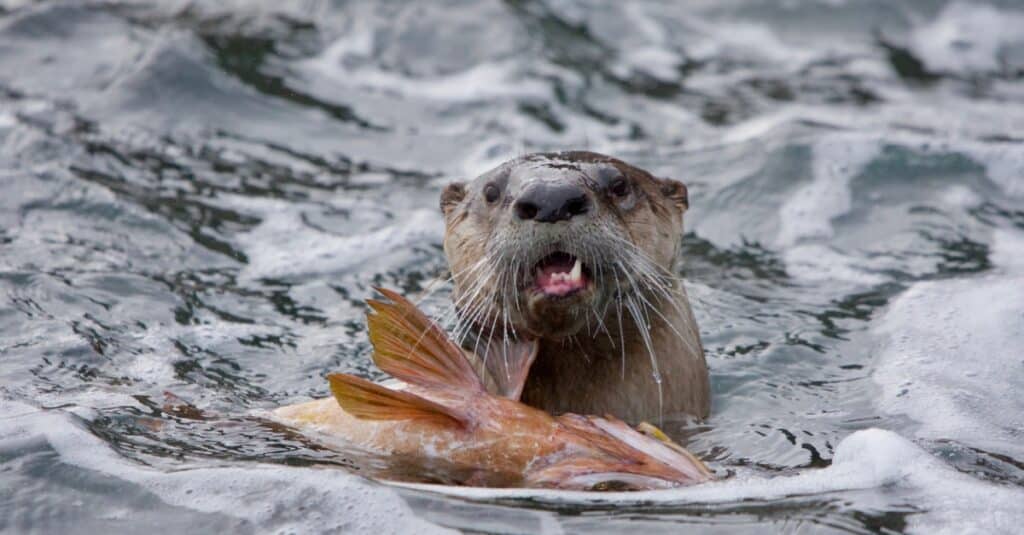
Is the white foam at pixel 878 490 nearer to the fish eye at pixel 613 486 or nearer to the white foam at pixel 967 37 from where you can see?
the fish eye at pixel 613 486

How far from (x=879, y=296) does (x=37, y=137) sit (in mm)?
4335

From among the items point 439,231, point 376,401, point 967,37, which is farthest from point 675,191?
point 967,37

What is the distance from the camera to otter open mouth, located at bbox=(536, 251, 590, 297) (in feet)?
13.5

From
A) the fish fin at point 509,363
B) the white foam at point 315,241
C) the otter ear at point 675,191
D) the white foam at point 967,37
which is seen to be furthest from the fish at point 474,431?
the white foam at point 967,37

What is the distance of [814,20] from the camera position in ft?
35.4

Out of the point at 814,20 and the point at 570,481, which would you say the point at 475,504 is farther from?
the point at 814,20

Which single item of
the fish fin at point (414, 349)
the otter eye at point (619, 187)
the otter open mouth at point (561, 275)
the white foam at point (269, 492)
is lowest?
the white foam at point (269, 492)

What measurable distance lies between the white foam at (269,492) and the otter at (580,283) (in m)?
0.74

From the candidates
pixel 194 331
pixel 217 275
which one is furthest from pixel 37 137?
pixel 194 331

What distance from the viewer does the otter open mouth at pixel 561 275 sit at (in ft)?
13.5

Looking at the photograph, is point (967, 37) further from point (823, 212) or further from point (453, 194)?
point (453, 194)

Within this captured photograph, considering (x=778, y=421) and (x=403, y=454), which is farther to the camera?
(x=778, y=421)

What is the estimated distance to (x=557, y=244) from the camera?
4066 millimetres

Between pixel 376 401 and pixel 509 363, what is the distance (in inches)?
26.1
